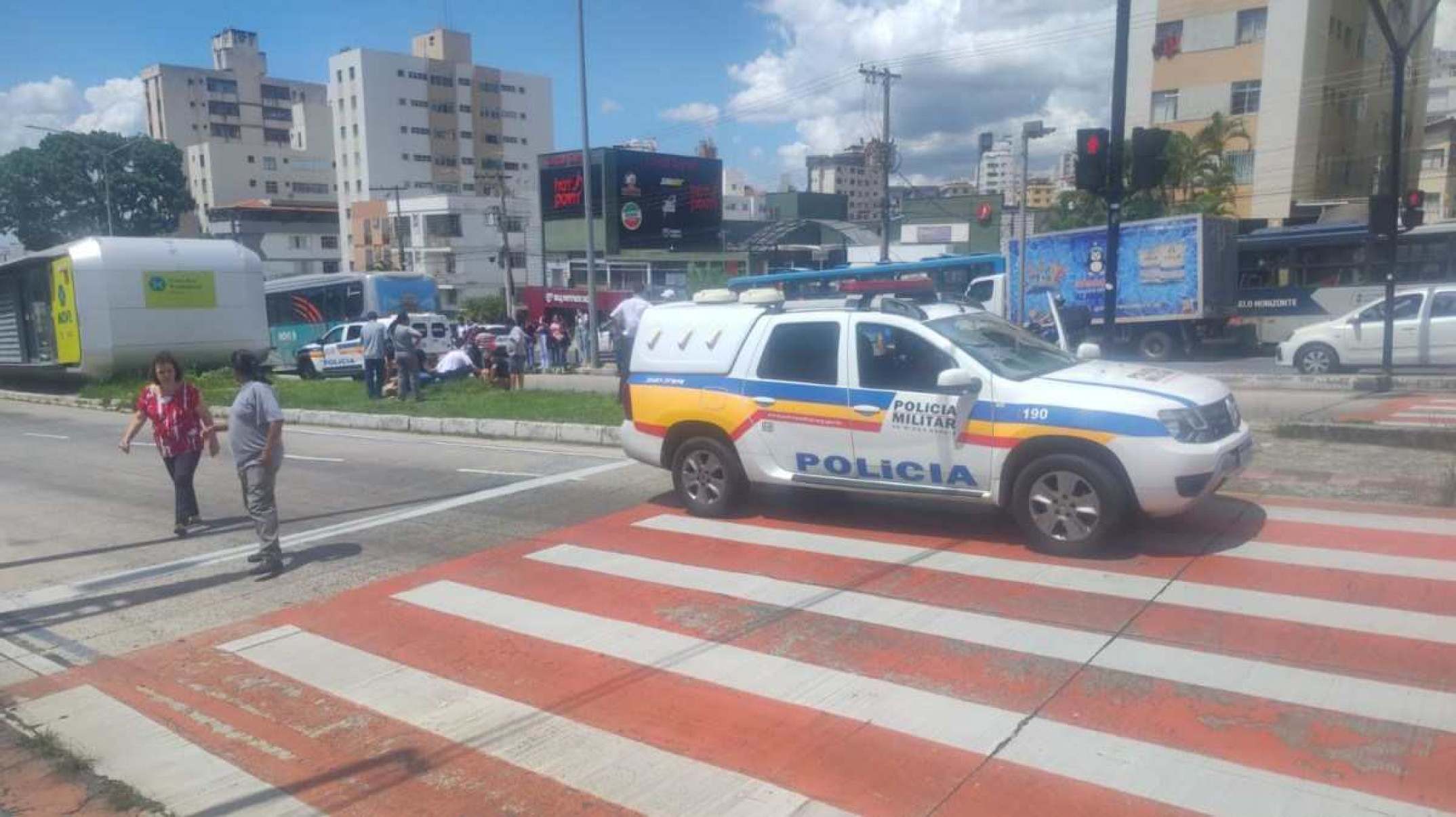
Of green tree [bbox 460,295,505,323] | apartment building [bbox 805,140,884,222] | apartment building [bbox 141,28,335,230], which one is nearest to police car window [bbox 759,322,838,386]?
green tree [bbox 460,295,505,323]

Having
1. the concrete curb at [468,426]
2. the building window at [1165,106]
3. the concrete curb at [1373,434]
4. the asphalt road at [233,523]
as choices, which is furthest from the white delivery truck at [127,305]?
the building window at [1165,106]

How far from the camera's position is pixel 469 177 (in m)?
96.2

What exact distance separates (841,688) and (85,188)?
316 feet

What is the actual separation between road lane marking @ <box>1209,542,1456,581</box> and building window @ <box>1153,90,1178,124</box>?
1724 inches

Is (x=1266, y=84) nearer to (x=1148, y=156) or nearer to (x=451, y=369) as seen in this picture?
(x=1148, y=156)

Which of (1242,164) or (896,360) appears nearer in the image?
(896,360)

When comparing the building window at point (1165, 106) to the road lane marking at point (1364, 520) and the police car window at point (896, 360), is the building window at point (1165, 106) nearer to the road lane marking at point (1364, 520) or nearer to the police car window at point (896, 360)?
the road lane marking at point (1364, 520)

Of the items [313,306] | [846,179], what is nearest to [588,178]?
[313,306]

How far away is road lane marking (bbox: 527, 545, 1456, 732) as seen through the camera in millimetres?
4395

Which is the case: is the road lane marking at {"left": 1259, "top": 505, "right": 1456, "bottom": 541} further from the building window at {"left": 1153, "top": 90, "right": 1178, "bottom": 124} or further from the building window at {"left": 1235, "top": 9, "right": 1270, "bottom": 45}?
the building window at {"left": 1153, "top": 90, "right": 1178, "bottom": 124}

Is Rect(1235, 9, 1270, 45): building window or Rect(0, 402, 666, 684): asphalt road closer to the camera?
Rect(0, 402, 666, 684): asphalt road

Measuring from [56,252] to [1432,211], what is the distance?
74943 millimetres

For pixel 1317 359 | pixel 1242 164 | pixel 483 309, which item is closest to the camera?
pixel 1317 359

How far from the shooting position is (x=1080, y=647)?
17.1 feet
